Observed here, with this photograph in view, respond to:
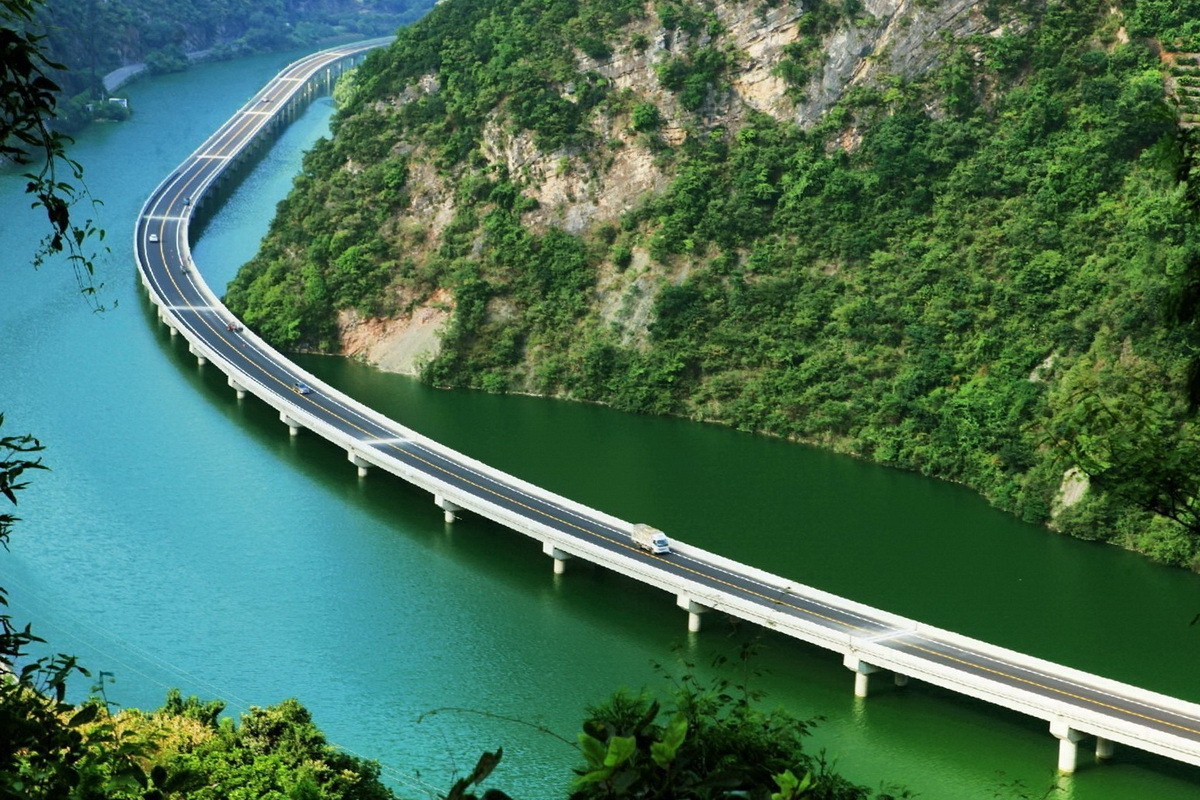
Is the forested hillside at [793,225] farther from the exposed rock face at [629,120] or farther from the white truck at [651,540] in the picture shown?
the white truck at [651,540]

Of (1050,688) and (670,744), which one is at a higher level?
(670,744)

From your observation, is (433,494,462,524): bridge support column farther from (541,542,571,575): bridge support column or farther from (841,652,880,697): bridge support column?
(841,652,880,697): bridge support column

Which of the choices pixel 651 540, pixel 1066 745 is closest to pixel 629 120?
pixel 651 540

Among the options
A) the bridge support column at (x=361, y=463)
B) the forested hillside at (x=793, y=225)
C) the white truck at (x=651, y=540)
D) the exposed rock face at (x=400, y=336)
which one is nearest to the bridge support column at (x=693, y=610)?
the white truck at (x=651, y=540)


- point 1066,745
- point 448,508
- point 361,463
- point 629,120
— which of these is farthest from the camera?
point 629,120

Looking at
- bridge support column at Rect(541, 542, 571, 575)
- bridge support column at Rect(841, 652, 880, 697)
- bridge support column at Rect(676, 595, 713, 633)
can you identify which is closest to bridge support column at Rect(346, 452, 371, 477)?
bridge support column at Rect(541, 542, 571, 575)

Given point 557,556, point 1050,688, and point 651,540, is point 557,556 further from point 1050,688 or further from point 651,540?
point 1050,688

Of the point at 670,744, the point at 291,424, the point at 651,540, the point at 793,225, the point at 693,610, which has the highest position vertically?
the point at 670,744
